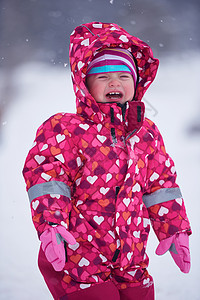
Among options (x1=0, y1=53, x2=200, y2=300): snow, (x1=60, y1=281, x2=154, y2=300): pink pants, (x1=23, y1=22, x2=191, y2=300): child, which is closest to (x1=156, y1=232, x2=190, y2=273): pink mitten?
(x1=23, y1=22, x2=191, y2=300): child

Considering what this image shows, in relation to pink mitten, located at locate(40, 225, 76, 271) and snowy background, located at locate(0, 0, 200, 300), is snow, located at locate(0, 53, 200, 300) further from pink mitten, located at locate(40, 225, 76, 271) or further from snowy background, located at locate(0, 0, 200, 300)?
pink mitten, located at locate(40, 225, 76, 271)

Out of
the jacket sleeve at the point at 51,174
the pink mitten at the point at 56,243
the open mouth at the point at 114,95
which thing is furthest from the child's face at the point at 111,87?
the pink mitten at the point at 56,243

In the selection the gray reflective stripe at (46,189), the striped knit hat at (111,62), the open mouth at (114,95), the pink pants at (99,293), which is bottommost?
the pink pants at (99,293)

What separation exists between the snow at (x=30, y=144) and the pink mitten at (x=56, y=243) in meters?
0.70

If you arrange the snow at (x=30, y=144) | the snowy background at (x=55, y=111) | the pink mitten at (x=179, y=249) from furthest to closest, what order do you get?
the snowy background at (x=55, y=111)
the snow at (x=30, y=144)
the pink mitten at (x=179, y=249)

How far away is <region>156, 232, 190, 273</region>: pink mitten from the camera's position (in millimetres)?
1188

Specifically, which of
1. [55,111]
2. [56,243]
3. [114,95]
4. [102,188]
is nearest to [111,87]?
[114,95]

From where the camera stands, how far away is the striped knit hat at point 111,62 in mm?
1254

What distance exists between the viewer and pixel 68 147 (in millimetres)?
1147

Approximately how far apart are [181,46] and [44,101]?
748 mm

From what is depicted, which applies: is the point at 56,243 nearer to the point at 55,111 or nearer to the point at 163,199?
the point at 163,199

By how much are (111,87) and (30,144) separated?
3.38ft

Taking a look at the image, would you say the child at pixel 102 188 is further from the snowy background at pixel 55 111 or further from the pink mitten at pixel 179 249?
the snowy background at pixel 55 111

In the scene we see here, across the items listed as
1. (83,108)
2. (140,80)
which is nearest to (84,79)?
(83,108)
